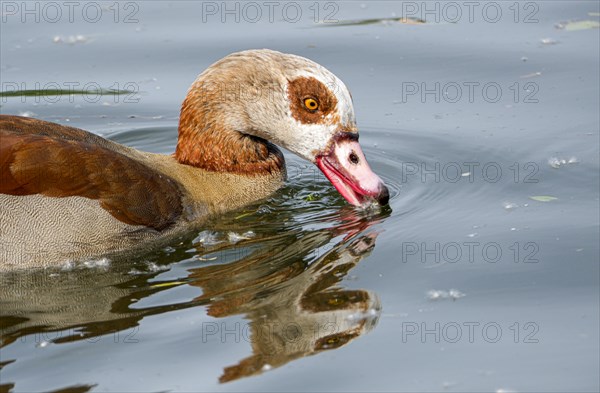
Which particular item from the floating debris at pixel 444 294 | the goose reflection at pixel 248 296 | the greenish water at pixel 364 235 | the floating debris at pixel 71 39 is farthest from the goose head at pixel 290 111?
the floating debris at pixel 71 39

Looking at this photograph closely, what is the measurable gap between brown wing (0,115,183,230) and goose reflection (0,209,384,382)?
1.06 ft

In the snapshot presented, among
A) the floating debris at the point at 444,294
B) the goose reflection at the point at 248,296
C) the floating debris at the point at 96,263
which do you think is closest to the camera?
the goose reflection at the point at 248,296

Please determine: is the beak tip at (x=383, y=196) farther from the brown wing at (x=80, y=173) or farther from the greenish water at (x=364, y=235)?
the brown wing at (x=80, y=173)

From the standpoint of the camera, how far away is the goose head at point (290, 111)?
8.13 meters

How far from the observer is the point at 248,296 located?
6859 millimetres

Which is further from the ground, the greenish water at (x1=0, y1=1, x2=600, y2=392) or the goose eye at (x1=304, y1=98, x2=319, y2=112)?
the goose eye at (x1=304, y1=98, x2=319, y2=112)

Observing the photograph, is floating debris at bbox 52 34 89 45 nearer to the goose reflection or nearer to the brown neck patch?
the brown neck patch

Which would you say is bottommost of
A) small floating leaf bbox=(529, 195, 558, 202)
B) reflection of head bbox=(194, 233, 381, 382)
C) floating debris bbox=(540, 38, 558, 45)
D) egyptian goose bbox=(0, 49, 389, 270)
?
reflection of head bbox=(194, 233, 381, 382)

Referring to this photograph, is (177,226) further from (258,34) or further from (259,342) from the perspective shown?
(258,34)

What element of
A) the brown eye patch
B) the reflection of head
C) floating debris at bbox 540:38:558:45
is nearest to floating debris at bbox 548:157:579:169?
the brown eye patch

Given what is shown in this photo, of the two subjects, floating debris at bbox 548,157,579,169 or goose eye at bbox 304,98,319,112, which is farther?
floating debris at bbox 548,157,579,169

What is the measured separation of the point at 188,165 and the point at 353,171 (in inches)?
46.7

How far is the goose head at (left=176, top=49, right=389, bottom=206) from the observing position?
8133mm

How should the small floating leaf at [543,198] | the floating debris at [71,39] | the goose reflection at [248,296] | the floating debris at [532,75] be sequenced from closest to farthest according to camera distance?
the goose reflection at [248,296]
the small floating leaf at [543,198]
the floating debris at [532,75]
the floating debris at [71,39]
